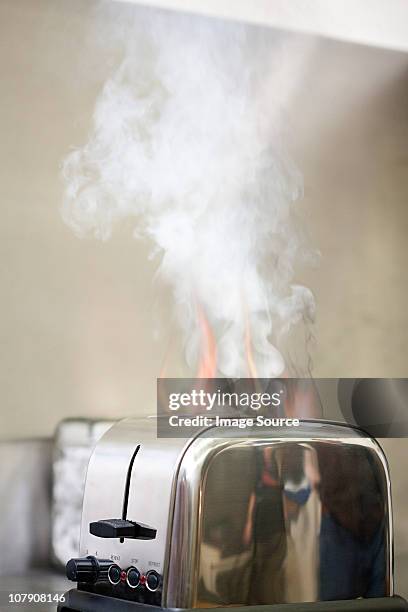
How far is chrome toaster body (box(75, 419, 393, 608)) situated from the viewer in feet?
4.00

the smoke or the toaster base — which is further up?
the smoke

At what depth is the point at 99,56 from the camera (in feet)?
6.02

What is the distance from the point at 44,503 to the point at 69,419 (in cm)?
17

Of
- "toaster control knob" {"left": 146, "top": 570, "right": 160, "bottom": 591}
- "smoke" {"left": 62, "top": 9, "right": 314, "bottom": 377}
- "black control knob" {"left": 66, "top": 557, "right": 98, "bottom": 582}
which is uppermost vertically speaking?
"smoke" {"left": 62, "top": 9, "right": 314, "bottom": 377}

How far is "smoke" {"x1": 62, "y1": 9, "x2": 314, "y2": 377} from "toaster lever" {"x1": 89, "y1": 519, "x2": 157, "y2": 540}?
24.1 inches

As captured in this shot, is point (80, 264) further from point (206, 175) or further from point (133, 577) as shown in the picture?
point (133, 577)

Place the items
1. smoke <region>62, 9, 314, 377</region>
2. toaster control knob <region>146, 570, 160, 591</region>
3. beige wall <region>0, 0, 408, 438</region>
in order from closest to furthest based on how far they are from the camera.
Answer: toaster control knob <region>146, 570, 160, 591</region> → beige wall <region>0, 0, 408, 438</region> → smoke <region>62, 9, 314, 377</region>

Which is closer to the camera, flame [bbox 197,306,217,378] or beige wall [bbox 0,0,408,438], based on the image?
beige wall [bbox 0,0,408,438]

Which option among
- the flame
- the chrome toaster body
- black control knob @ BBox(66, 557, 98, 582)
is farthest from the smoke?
black control knob @ BBox(66, 557, 98, 582)

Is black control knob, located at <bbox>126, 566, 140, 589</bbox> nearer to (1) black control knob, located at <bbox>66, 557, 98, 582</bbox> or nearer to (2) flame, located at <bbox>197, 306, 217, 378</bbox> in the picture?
(1) black control knob, located at <bbox>66, 557, 98, 582</bbox>

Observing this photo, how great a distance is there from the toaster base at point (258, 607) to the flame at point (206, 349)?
607mm

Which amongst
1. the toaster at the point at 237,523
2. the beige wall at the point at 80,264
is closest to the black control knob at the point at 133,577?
the toaster at the point at 237,523

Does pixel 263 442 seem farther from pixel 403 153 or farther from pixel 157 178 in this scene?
pixel 403 153

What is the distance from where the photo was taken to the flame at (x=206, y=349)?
185cm
